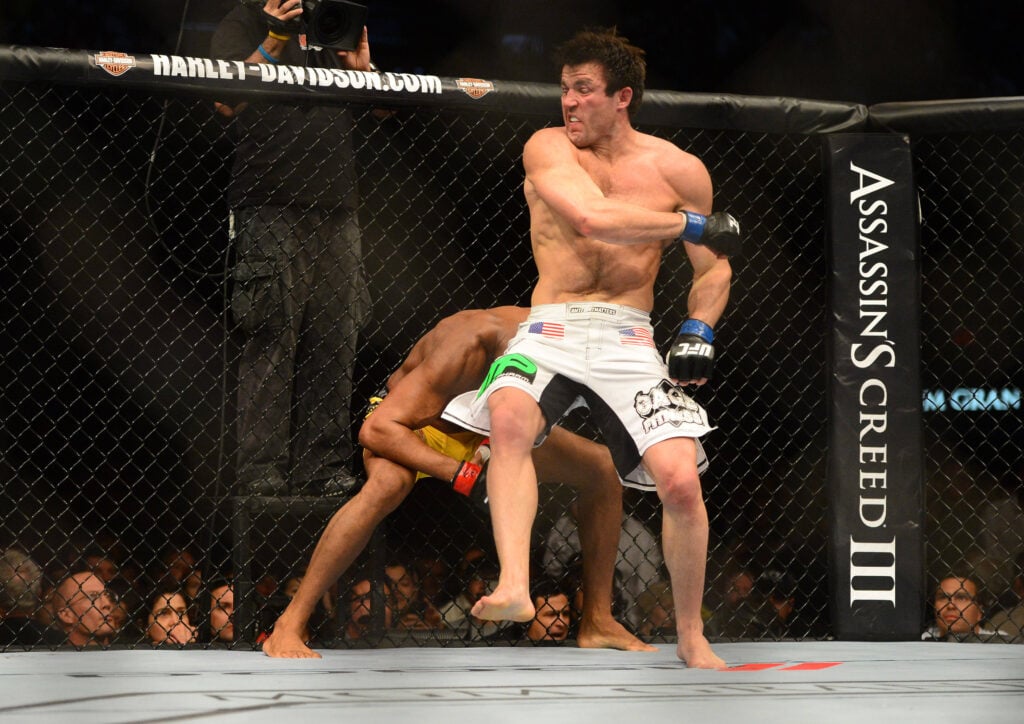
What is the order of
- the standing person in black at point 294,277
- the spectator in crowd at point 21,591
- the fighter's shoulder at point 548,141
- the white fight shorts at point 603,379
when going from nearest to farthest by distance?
1. the white fight shorts at point 603,379
2. the fighter's shoulder at point 548,141
3. the standing person in black at point 294,277
4. the spectator in crowd at point 21,591

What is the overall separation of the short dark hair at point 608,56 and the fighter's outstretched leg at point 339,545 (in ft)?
2.66

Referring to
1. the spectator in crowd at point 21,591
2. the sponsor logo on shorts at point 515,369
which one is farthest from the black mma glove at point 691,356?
the spectator in crowd at point 21,591

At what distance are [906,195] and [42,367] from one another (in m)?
2.37

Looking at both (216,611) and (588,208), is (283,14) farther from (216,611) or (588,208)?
(216,611)

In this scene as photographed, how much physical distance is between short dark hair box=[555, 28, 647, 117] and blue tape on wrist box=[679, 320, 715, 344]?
17.2 inches

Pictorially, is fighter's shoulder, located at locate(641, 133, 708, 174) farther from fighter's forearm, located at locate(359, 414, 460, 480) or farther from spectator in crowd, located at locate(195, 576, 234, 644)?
spectator in crowd, located at locate(195, 576, 234, 644)

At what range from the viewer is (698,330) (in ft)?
7.26

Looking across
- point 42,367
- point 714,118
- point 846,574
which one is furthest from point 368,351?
point 846,574

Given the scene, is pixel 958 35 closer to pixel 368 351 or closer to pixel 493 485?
pixel 368 351

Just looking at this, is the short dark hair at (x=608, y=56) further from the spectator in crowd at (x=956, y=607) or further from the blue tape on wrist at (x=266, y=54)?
the spectator in crowd at (x=956, y=607)

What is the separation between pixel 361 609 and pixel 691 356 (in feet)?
3.83

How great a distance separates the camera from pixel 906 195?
105 inches

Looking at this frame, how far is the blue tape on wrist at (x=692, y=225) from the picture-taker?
215 cm

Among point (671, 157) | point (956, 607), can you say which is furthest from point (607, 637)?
point (956, 607)
